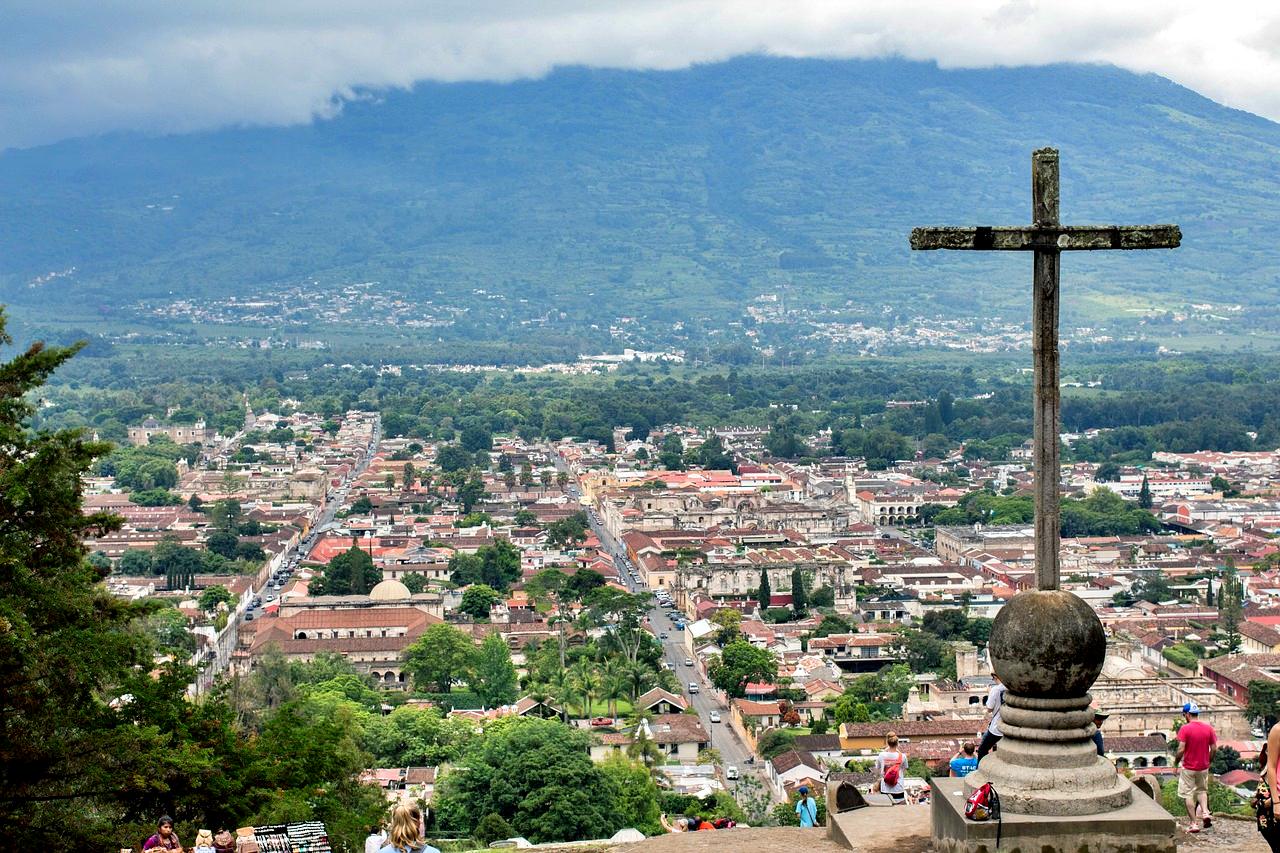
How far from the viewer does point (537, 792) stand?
25250 mm

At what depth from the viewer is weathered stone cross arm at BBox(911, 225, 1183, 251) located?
8.90 meters

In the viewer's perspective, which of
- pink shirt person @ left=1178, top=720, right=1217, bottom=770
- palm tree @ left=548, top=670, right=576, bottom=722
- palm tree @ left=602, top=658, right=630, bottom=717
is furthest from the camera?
palm tree @ left=602, top=658, right=630, bottom=717

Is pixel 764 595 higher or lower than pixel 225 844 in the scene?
lower

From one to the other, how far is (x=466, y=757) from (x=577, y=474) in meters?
59.7

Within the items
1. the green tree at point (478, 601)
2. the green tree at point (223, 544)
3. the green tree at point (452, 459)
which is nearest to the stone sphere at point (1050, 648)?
the green tree at point (478, 601)

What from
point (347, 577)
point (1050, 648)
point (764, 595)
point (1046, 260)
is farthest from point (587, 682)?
point (1050, 648)

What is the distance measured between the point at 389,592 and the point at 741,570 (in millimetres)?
11508

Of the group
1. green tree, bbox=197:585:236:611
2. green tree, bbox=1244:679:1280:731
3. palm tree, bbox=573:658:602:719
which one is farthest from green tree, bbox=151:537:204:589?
A: green tree, bbox=1244:679:1280:731

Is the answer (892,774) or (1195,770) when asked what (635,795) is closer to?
(892,774)

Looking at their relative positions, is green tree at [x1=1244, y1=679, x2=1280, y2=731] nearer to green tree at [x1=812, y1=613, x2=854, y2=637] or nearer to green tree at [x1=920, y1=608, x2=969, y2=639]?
green tree at [x1=920, y1=608, x2=969, y2=639]

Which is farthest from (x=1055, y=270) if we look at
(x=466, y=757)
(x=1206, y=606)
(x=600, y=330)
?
(x=600, y=330)

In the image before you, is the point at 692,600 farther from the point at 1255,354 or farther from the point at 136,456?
the point at 1255,354

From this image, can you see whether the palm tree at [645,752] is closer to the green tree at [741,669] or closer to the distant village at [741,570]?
the distant village at [741,570]

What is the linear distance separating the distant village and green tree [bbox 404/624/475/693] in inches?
47.2
